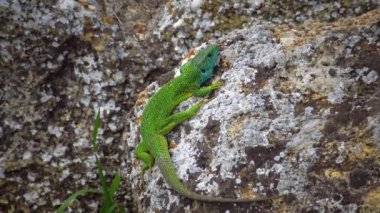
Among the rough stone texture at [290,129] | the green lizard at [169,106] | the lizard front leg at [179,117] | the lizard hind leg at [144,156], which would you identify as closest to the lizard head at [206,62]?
the green lizard at [169,106]

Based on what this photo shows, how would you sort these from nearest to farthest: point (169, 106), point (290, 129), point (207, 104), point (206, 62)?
1. point (290, 129)
2. point (207, 104)
3. point (206, 62)
4. point (169, 106)

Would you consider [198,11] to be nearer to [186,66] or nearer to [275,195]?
[186,66]

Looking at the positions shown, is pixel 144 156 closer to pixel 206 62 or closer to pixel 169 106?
pixel 169 106

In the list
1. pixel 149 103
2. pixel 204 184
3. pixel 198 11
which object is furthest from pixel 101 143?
pixel 204 184

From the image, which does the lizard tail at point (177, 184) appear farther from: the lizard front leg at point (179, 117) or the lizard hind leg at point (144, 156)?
the lizard front leg at point (179, 117)

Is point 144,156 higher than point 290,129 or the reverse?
higher

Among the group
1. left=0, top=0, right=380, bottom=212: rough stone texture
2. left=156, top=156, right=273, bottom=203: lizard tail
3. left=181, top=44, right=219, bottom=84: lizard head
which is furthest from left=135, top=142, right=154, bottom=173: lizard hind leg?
left=181, top=44, right=219, bottom=84: lizard head

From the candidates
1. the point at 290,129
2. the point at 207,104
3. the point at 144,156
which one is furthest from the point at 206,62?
the point at 290,129
